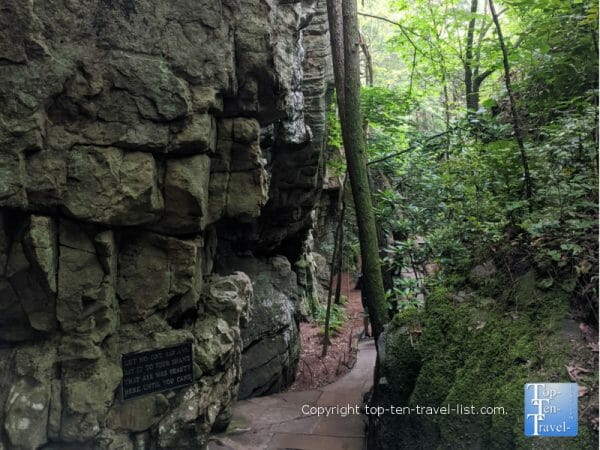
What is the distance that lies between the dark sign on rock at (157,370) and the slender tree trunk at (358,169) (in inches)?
142

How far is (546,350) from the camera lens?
486 cm

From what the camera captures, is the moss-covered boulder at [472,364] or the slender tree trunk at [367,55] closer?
the moss-covered boulder at [472,364]

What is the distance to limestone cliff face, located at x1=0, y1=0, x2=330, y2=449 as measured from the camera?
16.0ft

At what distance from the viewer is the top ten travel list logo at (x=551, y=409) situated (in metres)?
4.15

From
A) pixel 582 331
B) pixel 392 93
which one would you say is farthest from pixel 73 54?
pixel 392 93

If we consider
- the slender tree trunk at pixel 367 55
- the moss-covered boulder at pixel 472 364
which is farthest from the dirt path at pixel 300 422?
the slender tree trunk at pixel 367 55

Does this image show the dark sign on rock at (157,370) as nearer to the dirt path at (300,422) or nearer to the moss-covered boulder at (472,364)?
the dirt path at (300,422)

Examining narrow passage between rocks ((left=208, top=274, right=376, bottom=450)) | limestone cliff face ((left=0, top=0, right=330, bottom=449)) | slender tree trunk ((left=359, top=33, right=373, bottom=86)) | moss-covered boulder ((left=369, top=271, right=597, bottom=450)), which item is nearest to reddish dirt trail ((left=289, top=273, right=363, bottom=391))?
narrow passage between rocks ((left=208, top=274, right=376, bottom=450))

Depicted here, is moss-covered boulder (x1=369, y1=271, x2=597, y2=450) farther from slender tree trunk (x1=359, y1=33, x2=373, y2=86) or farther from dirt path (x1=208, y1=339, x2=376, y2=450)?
slender tree trunk (x1=359, y1=33, x2=373, y2=86)

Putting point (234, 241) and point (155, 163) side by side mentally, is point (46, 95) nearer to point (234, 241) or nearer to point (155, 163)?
point (155, 163)

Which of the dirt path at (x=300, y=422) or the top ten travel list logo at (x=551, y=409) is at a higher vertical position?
the top ten travel list logo at (x=551, y=409)

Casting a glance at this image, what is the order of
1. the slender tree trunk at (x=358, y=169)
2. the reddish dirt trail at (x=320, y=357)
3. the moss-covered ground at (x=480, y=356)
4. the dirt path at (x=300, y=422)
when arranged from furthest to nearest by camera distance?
the reddish dirt trail at (x=320, y=357)
the slender tree trunk at (x=358, y=169)
the dirt path at (x=300, y=422)
the moss-covered ground at (x=480, y=356)

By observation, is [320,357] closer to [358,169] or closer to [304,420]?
[304,420]

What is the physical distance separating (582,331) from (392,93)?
10459 millimetres
